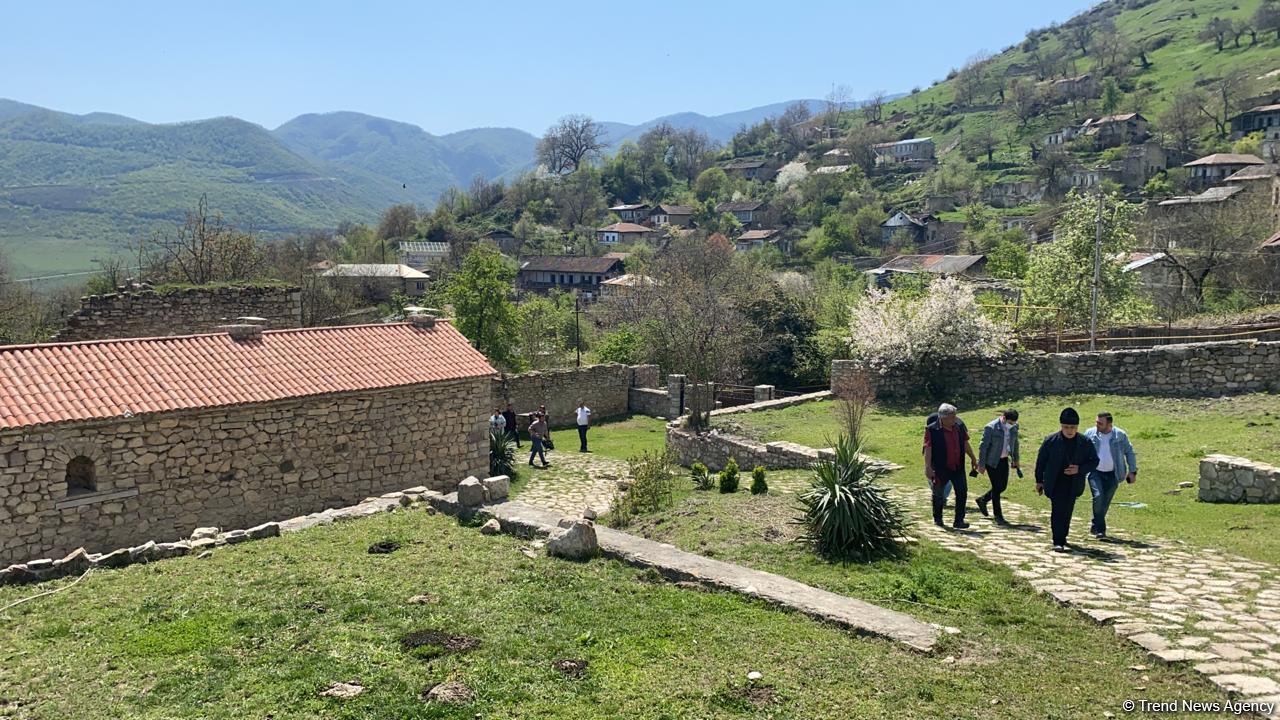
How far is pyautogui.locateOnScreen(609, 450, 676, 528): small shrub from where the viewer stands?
1345 cm

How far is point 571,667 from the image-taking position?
730cm

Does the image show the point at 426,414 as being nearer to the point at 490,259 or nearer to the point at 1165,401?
the point at 1165,401

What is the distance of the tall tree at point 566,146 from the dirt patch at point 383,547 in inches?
6567

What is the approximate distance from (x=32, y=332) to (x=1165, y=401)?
35.0 meters

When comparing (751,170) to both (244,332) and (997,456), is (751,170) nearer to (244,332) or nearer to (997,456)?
(244,332)

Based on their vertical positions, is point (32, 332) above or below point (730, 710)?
above

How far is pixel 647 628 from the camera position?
8141mm

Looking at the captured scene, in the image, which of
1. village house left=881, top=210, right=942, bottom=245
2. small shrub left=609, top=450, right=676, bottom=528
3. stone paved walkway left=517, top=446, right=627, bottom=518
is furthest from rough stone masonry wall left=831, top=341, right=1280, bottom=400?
village house left=881, top=210, right=942, bottom=245

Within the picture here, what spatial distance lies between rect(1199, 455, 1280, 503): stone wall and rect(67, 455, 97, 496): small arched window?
16.0 meters

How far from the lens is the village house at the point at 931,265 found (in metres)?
76.6

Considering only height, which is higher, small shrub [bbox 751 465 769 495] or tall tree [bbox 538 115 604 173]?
tall tree [bbox 538 115 604 173]

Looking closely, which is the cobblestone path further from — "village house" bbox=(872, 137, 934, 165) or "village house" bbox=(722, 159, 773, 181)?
"village house" bbox=(722, 159, 773, 181)

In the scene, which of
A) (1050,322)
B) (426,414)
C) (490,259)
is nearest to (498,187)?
(490,259)

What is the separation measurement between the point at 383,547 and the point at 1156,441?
1405 cm
